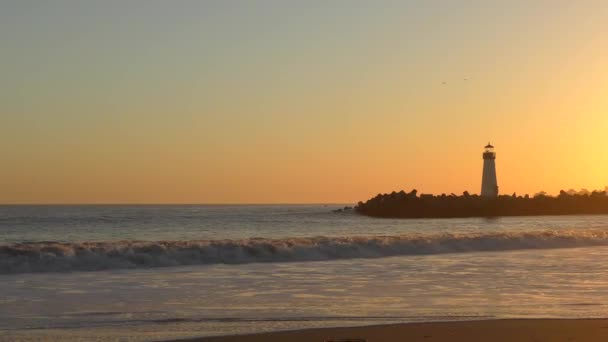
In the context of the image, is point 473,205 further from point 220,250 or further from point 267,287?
point 267,287

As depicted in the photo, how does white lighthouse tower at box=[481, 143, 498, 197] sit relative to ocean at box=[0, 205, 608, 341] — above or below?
above

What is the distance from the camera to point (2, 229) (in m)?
41.7

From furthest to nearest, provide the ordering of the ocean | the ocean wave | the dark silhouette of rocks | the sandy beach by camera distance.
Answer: the dark silhouette of rocks
the ocean wave
the ocean
the sandy beach

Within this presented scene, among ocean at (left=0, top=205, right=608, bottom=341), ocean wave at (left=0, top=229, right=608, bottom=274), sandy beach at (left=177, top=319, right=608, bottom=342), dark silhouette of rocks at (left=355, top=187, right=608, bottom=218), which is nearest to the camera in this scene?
sandy beach at (left=177, top=319, right=608, bottom=342)

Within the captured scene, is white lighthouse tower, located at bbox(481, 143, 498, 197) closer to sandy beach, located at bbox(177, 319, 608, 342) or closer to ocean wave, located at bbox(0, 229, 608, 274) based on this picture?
ocean wave, located at bbox(0, 229, 608, 274)

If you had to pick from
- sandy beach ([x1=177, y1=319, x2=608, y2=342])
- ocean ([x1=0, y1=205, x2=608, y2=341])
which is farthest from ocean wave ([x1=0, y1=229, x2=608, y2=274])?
Result: sandy beach ([x1=177, y1=319, x2=608, y2=342])

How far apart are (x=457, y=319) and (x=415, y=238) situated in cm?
1713

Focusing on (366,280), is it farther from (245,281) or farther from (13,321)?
(13,321)

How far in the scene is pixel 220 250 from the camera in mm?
21344

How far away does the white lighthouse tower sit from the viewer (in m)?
A: 64.9

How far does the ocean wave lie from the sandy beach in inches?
418

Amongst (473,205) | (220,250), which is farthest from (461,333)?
(473,205)

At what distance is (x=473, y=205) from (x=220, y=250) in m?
44.3

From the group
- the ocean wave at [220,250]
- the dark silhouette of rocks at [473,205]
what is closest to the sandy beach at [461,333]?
the ocean wave at [220,250]
